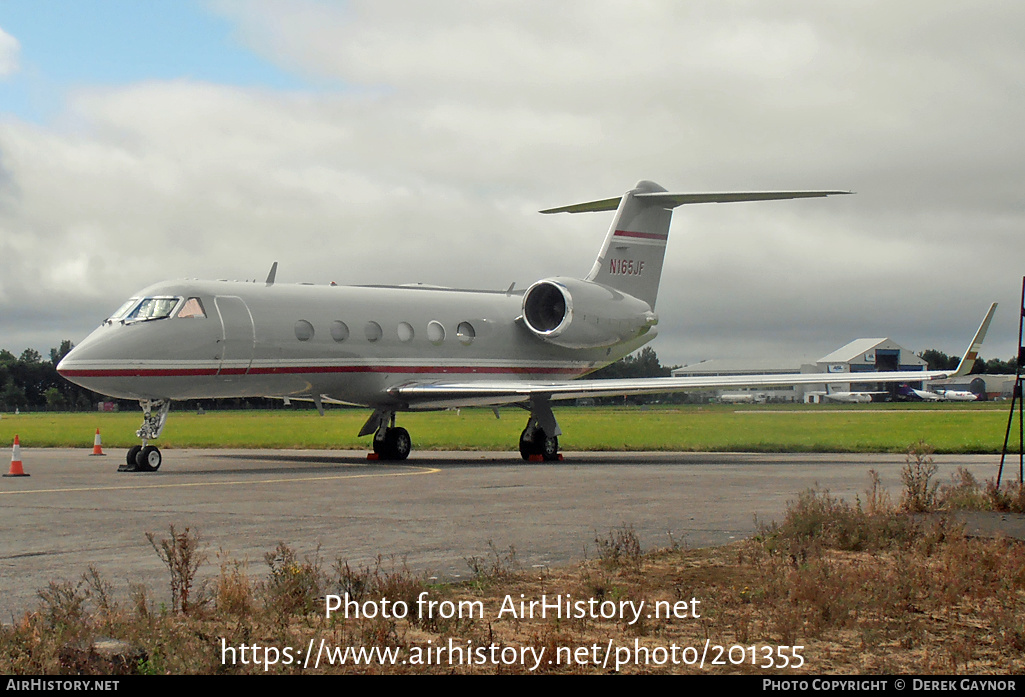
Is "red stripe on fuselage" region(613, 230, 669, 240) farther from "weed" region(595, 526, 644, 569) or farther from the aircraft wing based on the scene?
"weed" region(595, 526, 644, 569)

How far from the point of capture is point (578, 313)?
2689 cm

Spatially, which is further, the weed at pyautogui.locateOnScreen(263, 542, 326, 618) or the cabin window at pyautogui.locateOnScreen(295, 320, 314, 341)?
the cabin window at pyautogui.locateOnScreen(295, 320, 314, 341)

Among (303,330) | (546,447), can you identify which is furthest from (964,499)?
(303,330)

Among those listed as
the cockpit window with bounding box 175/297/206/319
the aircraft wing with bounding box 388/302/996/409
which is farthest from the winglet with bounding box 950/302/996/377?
the cockpit window with bounding box 175/297/206/319

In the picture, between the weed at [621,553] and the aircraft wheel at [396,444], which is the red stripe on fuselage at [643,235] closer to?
the aircraft wheel at [396,444]

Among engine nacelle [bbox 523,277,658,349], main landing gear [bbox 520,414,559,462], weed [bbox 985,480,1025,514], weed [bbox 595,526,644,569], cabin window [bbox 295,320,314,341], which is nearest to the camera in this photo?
weed [bbox 595,526,644,569]

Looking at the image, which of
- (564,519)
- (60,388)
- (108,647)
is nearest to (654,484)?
(564,519)

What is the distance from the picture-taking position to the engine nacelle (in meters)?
26.9

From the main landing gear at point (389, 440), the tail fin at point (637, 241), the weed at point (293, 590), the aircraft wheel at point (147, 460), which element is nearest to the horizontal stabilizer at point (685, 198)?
the tail fin at point (637, 241)

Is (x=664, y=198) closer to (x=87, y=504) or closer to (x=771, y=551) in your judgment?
(x=87, y=504)

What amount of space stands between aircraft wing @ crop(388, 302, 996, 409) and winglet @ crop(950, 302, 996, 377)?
173 centimetres

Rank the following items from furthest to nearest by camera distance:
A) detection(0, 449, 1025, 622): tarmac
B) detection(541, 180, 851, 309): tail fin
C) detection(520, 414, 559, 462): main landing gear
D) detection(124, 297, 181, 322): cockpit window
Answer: detection(541, 180, 851, 309): tail fin → detection(520, 414, 559, 462): main landing gear → detection(124, 297, 181, 322): cockpit window → detection(0, 449, 1025, 622): tarmac

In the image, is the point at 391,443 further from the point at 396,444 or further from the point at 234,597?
the point at 234,597

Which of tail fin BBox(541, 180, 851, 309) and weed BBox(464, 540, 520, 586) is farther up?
tail fin BBox(541, 180, 851, 309)
